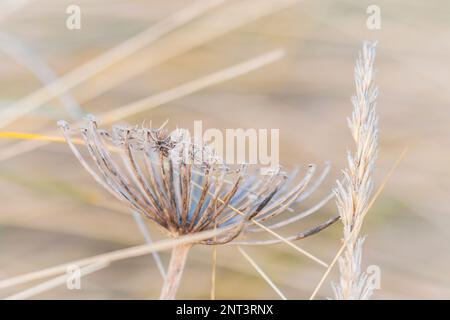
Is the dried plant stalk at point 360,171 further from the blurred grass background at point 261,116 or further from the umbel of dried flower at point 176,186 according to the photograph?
the blurred grass background at point 261,116

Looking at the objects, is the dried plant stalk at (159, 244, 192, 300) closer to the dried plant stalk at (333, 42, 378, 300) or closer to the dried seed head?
the dried seed head

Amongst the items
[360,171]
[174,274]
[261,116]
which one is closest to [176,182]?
[174,274]

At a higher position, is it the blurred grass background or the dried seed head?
the blurred grass background

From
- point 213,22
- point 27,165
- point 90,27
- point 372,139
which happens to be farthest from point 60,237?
point 372,139

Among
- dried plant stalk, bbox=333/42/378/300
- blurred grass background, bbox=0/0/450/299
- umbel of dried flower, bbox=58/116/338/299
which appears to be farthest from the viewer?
blurred grass background, bbox=0/0/450/299

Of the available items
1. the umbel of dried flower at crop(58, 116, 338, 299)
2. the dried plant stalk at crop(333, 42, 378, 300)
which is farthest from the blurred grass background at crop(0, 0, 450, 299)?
the dried plant stalk at crop(333, 42, 378, 300)

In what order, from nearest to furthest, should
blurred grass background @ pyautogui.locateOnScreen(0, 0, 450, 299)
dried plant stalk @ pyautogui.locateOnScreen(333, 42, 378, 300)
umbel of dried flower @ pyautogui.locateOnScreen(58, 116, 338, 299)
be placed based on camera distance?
1. dried plant stalk @ pyautogui.locateOnScreen(333, 42, 378, 300)
2. umbel of dried flower @ pyautogui.locateOnScreen(58, 116, 338, 299)
3. blurred grass background @ pyautogui.locateOnScreen(0, 0, 450, 299)

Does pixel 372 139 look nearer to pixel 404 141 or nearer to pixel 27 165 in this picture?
pixel 404 141

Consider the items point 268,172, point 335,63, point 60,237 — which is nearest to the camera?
point 268,172

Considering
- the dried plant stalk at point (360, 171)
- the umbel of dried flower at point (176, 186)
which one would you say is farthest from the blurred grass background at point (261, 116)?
the dried plant stalk at point (360, 171)
